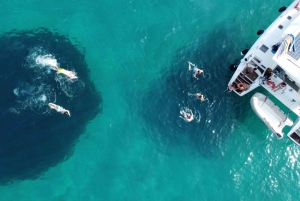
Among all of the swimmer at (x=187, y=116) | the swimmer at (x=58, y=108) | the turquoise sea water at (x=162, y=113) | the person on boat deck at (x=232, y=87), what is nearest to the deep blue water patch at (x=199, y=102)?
the turquoise sea water at (x=162, y=113)

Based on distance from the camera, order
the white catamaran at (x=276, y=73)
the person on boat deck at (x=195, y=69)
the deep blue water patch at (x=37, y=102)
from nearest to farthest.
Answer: the white catamaran at (x=276, y=73), the deep blue water patch at (x=37, y=102), the person on boat deck at (x=195, y=69)

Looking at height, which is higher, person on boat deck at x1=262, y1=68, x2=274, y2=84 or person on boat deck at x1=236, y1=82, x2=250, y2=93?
person on boat deck at x1=262, y1=68, x2=274, y2=84

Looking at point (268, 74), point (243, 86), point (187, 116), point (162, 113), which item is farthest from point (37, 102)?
point (268, 74)

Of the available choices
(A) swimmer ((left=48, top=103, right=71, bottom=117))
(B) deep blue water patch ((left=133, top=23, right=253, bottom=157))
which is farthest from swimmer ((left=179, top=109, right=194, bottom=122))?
(A) swimmer ((left=48, top=103, right=71, bottom=117))

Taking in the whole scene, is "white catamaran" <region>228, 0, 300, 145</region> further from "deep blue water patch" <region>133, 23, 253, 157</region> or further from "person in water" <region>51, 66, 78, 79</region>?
"person in water" <region>51, 66, 78, 79</region>

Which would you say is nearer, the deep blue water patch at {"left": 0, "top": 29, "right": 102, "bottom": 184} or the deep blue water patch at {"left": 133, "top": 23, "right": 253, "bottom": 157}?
the deep blue water patch at {"left": 0, "top": 29, "right": 102, "bottom": 184}

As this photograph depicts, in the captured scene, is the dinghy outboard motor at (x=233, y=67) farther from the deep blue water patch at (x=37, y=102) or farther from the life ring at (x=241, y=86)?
the deep blue water patch at (x=37, y=102)

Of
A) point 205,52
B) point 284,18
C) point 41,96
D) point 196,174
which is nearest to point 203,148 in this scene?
point 196,174
